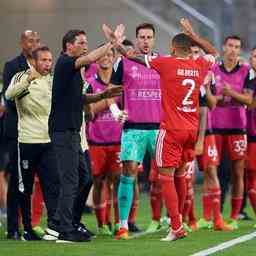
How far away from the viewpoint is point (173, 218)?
14.3 meters

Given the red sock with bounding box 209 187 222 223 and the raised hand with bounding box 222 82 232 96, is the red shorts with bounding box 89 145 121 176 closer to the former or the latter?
the red sock with bounding box 209 187 222 223

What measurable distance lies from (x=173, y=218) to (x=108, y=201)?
101 inches

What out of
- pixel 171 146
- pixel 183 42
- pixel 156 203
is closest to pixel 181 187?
pixel 171 146

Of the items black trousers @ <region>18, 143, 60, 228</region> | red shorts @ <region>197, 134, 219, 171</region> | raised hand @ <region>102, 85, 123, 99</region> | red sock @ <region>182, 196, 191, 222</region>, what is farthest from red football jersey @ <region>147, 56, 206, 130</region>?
red shorts @ <region>197, 134, 219, 171</region>

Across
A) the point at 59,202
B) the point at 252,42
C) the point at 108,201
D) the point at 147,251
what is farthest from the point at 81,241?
the point at 252,42

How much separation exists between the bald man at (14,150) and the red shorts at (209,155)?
241 cm

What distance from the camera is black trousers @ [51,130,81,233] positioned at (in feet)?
46.6

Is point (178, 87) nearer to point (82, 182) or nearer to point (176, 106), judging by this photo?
point (176, 106)

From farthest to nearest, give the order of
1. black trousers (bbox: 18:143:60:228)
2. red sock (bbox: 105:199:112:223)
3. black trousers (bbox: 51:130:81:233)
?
1. red sock (bbox: 105:199:112:223)
2. black trousers (bbox: 18:143:60:228)
3. black trousers (bbox: 51:130:81:233)

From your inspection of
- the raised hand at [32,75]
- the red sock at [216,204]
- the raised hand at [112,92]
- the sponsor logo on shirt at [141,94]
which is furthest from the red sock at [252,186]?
the raised hand at [32,75]

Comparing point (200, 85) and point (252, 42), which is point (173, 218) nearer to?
point (200, 85)

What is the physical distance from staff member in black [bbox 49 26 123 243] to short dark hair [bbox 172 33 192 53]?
95 centimetres

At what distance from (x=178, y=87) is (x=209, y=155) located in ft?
7.36

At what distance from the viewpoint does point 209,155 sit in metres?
16.5
